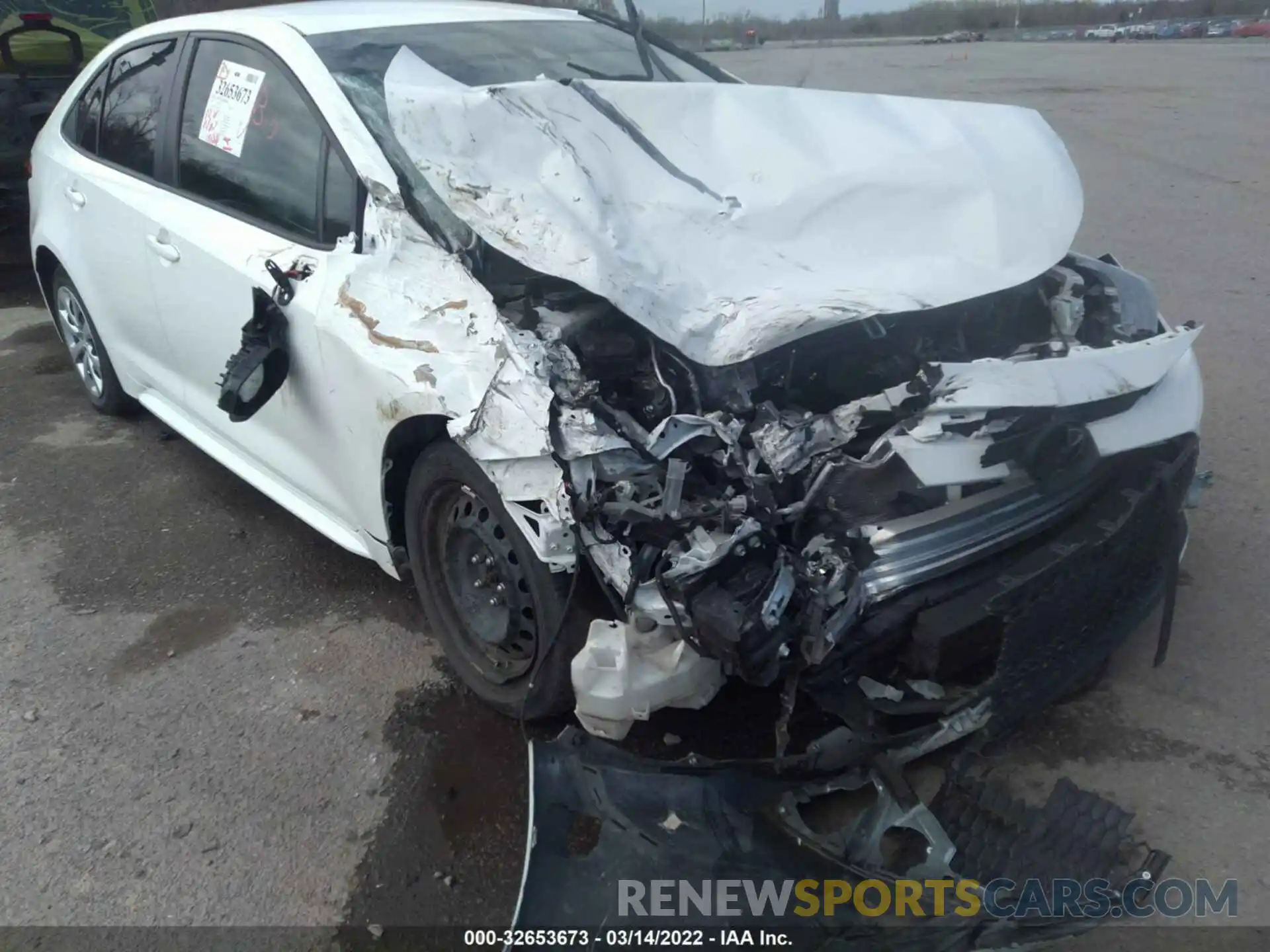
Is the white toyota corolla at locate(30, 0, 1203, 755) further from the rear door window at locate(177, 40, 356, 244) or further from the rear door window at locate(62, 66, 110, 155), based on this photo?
the rear door window at locate(62, 66, 110, 155)

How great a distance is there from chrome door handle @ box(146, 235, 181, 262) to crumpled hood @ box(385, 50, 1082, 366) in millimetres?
1090

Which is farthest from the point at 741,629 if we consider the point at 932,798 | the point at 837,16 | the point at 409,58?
the point at 837,16

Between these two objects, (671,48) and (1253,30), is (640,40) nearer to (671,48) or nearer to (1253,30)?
(671,48)

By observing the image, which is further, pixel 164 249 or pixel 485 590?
pixel 164 249

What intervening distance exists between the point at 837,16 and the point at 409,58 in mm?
69514

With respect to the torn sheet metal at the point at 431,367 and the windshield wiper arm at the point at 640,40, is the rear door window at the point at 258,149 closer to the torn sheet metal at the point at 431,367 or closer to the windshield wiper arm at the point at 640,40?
the torn sheet metal at the point at 431,367

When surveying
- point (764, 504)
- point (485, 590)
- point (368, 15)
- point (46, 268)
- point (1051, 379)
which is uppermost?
point (368, 15)

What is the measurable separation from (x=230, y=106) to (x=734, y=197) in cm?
179

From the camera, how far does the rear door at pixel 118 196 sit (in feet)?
12.3

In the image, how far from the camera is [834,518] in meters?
2.12

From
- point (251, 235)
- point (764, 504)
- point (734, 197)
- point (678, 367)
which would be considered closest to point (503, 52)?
point (251, 235)

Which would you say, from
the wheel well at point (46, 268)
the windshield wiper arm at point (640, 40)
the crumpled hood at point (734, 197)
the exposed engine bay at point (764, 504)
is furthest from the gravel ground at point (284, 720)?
the windshield wiper arm at point (640, 40)

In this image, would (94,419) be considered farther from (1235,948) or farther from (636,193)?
(1235,948)

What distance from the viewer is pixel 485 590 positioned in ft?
8.83
